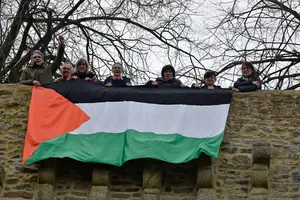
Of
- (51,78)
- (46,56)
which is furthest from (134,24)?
(51,78)

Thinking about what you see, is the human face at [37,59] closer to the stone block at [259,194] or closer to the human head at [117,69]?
the human head at [117,69]

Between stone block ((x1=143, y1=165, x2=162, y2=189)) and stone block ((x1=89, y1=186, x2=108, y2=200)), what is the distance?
47cm

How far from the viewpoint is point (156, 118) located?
9562mm

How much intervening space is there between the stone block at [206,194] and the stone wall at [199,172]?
12mm

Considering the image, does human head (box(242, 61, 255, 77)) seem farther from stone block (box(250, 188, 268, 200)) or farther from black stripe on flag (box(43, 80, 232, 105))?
stone block (box(250, 188, 268, 200))

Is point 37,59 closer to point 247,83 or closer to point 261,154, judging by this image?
point 247,83

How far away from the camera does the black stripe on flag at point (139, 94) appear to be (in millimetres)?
9672

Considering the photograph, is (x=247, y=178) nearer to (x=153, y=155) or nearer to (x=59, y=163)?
(x=153, y=155)

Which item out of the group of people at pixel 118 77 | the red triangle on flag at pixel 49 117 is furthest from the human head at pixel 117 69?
the red triangle on flag at pixel 49 117

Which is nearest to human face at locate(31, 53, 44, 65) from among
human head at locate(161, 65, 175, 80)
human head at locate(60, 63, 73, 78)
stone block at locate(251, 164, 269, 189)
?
human head at locate(60, 63, 73, 78)

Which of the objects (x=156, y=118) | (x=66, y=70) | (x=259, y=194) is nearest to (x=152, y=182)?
(x=156, y=118)

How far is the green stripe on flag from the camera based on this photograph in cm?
907

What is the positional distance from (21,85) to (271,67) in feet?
18.0

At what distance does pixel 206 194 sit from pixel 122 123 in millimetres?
1492
